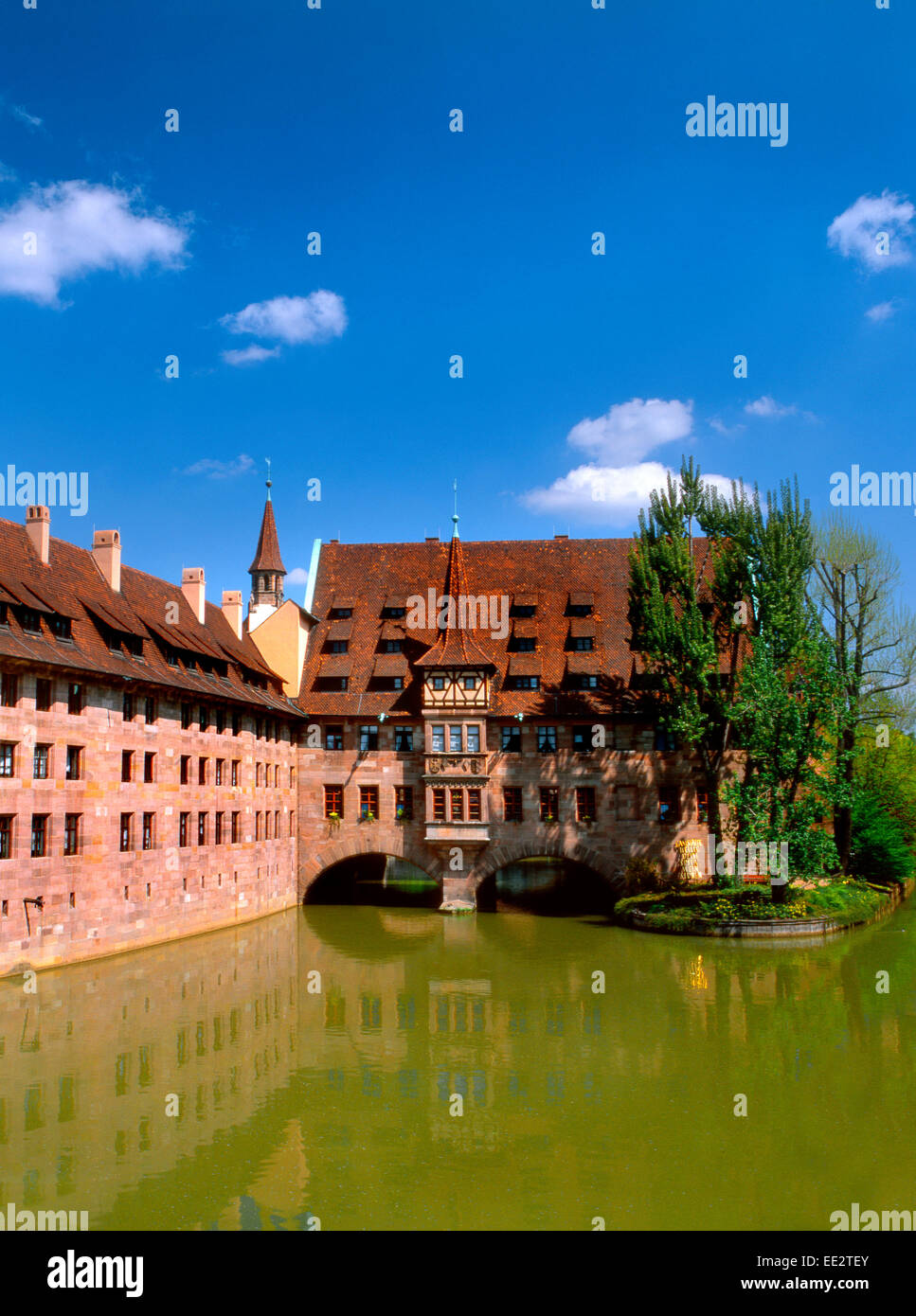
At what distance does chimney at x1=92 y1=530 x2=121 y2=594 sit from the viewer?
3650 cm

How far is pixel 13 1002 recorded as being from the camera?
2470 cm

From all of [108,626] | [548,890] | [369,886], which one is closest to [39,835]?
[108,626]

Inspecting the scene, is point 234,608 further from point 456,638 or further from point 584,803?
point 584,803

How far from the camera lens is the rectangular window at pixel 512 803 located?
4366cm

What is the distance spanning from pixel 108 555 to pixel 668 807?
2458 centimetres

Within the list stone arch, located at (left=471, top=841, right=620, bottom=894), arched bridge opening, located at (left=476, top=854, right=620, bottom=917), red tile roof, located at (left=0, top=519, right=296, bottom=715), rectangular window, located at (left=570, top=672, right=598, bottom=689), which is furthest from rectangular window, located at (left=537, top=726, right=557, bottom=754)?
red tile roof, located at (left=0, top=519, right=296, bottom=715)

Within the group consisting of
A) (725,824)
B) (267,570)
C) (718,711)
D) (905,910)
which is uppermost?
(267,570)

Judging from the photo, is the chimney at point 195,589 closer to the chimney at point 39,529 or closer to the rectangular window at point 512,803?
the chimney at point 39,529

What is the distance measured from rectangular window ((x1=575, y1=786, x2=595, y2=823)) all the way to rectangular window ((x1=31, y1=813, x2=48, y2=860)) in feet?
73.1

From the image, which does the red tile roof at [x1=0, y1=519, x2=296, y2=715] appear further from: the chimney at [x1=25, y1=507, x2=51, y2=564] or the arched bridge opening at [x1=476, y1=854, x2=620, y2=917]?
the arched bridge opening at [x1=476, y1=854, x2=620, y2=917]
